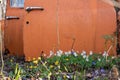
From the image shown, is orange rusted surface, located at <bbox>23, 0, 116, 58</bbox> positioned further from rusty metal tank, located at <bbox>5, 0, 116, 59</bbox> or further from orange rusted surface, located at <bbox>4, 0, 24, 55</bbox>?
orange rusted surface, located at <bbox>4, 0, 24, 55</bbox>

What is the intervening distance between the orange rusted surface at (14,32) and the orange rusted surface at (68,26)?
1.15m

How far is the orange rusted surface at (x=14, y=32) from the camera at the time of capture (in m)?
7.90

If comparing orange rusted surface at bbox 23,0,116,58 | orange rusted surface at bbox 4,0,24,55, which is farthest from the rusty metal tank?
orange rusted surface at bbox 4,0,24,55

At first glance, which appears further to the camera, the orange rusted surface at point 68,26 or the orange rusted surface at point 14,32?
the orange rusted surface at point 14,32

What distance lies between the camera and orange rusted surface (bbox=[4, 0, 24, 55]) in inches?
311

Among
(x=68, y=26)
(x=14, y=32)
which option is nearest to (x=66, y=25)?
(x=68, y=26)

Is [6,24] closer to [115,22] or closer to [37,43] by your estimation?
[37,43]

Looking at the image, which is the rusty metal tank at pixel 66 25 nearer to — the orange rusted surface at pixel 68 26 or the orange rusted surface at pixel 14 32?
the orange rusted surface at pixel 68 26

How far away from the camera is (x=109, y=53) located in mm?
6121

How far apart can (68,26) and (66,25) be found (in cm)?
4

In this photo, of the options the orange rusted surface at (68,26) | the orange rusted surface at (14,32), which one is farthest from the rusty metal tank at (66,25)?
the orange rusted surface at (14,32)

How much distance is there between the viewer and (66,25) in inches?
253

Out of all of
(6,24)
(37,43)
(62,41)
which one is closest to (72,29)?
(62,41)

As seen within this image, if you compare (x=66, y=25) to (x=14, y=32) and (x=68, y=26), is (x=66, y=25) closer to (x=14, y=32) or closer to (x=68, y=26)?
(x=68, y=26)
